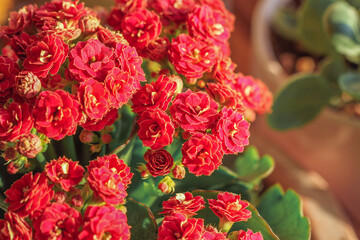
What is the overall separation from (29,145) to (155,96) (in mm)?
130

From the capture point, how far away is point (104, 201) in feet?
1.24

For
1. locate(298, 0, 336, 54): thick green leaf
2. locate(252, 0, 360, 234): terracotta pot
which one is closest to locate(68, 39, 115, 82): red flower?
locate(252, 0, 360, 234): terracotta pot

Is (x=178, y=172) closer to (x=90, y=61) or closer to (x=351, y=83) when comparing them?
(x=90, y=61)

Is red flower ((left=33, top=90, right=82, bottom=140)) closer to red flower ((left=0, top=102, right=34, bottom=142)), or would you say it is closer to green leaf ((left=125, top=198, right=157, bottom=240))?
red flower ((left=0, top=102, right=34, bottom=142))

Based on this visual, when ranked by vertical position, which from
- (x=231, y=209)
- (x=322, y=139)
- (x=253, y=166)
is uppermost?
(x=231, y=209)

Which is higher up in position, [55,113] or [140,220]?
[55,113]

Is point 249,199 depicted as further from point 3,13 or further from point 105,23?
point 3,13

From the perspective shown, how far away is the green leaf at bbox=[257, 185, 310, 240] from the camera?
0.54 meters

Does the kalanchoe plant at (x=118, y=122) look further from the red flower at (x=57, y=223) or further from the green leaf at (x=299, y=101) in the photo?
the green leaf at (x=299, y=101)

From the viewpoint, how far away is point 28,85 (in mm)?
402

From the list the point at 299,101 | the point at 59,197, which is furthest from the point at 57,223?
the point at 299,101

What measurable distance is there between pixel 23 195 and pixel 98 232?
87 millimetres

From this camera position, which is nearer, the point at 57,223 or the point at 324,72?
the point at 57,223

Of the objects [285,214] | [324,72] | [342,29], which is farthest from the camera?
[324,72]
